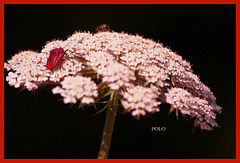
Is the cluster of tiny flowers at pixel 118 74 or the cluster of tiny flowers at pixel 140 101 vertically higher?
the cluster of tiny flowers at pixel 118 74

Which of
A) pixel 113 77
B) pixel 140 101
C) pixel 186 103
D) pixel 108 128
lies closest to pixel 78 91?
pixel 113 77

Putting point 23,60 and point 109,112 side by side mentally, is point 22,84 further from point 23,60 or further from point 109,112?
point 109,112

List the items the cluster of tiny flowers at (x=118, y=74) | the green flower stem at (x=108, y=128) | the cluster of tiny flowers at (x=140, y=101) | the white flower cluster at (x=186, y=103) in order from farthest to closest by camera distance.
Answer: the green flower stem at (x=108, y=128), the white flower cluster at (x=186, y=103), the cluster of tiny flowers at (x=118, y=74), the cluster of tiny flowers at (x=140, y=101)

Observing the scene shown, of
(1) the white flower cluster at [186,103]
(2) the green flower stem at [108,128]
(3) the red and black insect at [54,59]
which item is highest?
(3) the red and black insect at [54,59]

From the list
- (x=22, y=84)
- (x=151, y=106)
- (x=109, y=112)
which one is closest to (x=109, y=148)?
(x=109, y=112)

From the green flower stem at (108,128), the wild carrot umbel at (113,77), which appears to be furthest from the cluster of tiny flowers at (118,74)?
the green flower stem at (108,128)

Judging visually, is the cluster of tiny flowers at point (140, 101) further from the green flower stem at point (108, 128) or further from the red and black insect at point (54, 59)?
the red and black insect at point (54, 59)
